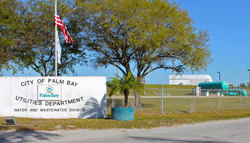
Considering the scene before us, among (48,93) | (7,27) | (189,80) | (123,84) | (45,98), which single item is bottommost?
(45,98)

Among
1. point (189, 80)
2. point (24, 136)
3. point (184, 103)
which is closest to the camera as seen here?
point (24, 136)

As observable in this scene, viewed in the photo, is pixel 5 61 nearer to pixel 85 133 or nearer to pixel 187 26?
pixel 85 133

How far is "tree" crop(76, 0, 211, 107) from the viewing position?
17.9 metres

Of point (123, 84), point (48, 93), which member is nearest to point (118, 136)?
point (123, 84)

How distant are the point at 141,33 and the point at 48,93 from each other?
22.9 feet

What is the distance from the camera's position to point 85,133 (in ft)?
34.3

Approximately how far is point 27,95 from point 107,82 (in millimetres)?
4672

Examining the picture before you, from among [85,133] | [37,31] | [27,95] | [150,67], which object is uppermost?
[37,31]

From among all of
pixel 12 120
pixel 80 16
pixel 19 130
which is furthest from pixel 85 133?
pixel 80 16

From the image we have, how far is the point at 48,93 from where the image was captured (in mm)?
15148

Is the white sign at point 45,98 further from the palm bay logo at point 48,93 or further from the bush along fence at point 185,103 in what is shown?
the bush along fence at point 185,103

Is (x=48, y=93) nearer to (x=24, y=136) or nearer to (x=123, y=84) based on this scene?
(x=123, y=84)

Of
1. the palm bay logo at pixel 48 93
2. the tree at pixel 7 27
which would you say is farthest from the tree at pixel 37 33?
the palm bay logo at pixel 48 93

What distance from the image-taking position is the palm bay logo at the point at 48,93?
15.1 meters
